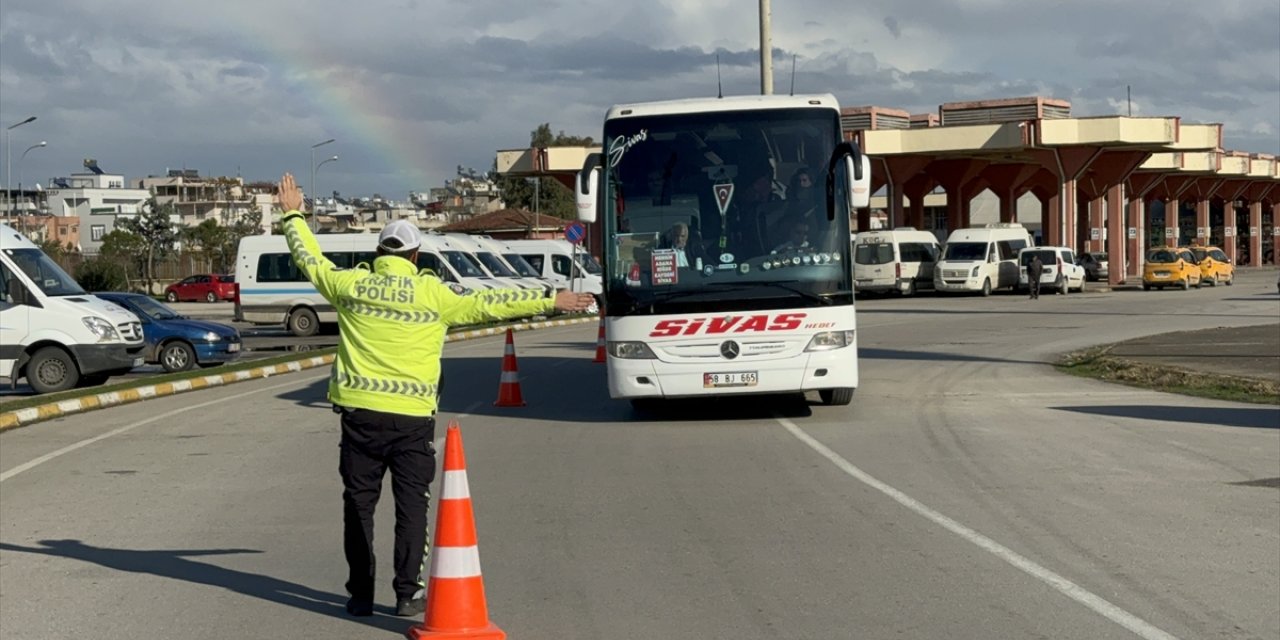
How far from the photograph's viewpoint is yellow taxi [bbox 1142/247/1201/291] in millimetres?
60594

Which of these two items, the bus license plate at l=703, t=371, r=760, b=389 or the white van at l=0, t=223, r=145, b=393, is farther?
the white van at l=0, t=223, r=145, b=393

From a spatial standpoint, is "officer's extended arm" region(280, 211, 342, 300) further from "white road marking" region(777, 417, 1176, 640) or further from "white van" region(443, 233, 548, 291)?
"white van" region(443, 233, 548, 291)

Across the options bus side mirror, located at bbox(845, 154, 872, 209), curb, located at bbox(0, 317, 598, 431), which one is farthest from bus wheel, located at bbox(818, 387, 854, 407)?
curb, located at bbox(0, 317, 598, 431)

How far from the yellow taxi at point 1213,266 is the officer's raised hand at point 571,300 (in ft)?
201

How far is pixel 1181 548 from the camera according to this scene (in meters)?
8.80

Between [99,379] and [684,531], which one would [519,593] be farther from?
[99,379]

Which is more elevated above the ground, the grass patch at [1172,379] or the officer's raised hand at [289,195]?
the officer's raised hand at [289,195]

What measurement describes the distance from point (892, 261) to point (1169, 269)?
12481 millimetres

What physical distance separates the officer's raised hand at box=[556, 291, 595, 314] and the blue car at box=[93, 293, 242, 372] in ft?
74.7

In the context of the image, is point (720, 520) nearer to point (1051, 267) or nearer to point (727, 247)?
point (727, 247)

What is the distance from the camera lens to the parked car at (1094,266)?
245 ft

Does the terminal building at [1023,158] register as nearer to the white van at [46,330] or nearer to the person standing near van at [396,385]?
the white van at [46,330]

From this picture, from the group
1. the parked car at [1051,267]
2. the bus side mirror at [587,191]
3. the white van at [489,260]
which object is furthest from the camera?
the parked car at [1051,267]

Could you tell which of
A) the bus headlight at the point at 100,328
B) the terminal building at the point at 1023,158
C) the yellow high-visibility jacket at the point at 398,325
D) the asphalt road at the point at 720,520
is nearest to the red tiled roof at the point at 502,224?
the terminal building at the point at 1023,158
